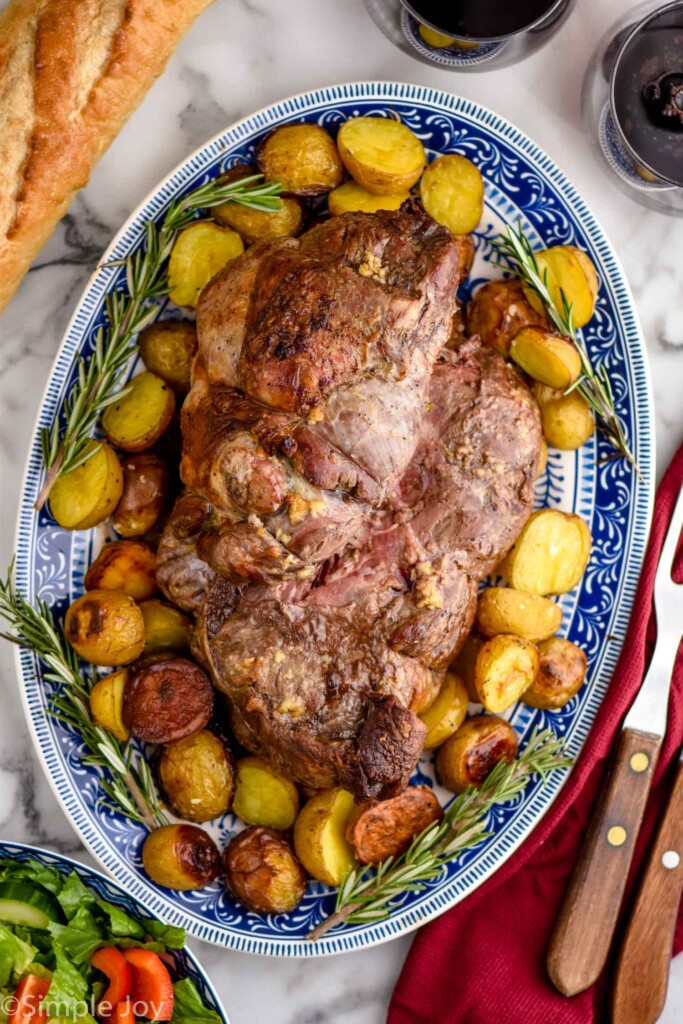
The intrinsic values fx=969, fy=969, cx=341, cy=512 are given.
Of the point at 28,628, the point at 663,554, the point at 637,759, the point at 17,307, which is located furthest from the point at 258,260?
the point at 637,759

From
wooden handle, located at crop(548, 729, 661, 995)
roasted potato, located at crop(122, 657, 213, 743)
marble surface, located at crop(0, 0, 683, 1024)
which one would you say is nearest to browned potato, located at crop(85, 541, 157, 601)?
roasted potato, located at crop(122, 657, 213, 743)

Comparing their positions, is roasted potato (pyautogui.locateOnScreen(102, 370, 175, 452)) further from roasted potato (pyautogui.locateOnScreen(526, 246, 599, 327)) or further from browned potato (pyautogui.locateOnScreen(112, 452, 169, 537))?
roasted potato (pyautogui.locateOnScreen(526, 246, 599, 327))

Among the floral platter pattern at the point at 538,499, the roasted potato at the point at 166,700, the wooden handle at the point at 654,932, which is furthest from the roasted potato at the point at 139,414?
the wooden handle at the point at 654,932

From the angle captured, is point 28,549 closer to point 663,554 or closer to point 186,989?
point 186,989

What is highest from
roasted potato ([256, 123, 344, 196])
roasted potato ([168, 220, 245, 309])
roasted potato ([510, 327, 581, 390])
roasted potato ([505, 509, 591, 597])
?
roasted potato ([256, 123, 344, 196])

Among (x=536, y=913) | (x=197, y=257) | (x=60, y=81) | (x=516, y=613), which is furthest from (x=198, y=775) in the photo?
(x=60, y=81)

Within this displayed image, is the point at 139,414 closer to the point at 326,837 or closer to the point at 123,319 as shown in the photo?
the point at 123,319
